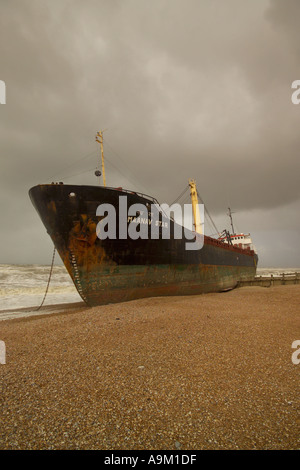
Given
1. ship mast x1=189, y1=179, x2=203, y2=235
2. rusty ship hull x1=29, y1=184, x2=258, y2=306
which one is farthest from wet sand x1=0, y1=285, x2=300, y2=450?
ship mast x1=189, y1=179, x2=203, y2=235

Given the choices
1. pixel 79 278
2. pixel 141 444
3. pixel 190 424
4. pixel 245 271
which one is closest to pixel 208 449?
pixel 190 424

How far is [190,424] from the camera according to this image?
89.8 inches

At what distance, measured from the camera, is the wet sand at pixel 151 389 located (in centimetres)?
213

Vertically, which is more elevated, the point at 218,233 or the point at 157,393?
the point at 218,233

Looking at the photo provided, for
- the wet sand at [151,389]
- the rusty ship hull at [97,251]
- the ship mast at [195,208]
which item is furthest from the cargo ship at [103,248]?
the ship mast at [195,208]

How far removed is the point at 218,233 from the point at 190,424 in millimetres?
30989

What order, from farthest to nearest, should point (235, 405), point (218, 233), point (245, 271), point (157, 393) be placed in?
point (218, 233), point (245, 271), point (157, 393), point (235, 405)

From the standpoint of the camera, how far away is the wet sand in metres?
2.13

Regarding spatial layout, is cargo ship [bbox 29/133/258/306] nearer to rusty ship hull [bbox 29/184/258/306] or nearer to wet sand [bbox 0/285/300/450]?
rusty ship hull [bbox 29/184/258/306]

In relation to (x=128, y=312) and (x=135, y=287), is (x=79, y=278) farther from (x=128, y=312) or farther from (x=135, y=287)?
(x=128, y=312)

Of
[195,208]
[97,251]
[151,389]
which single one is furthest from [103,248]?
[195,208]

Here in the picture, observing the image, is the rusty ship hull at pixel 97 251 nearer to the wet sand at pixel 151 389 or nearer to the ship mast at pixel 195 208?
the wet sand at pixel 151 389

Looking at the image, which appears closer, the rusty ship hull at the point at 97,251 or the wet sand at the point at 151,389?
the wet sand at the point at 151,389

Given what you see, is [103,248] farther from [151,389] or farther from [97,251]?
[151,389]
